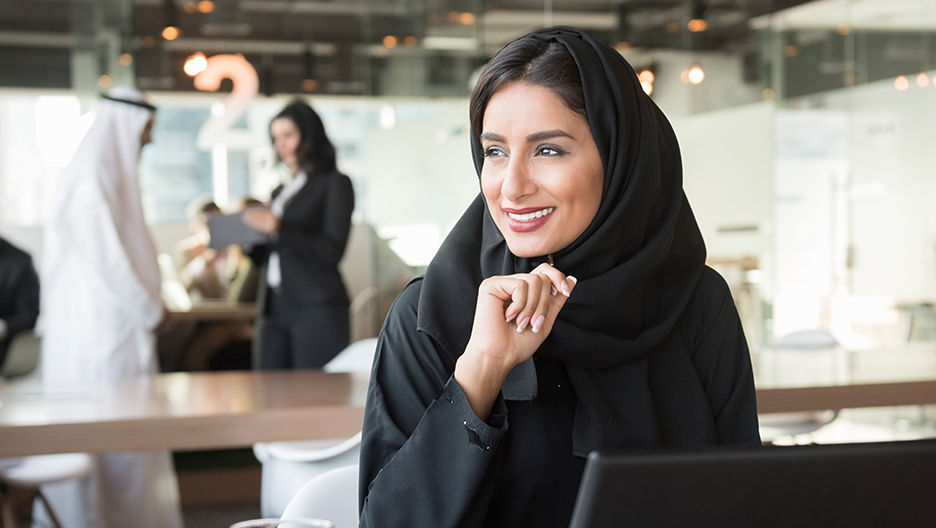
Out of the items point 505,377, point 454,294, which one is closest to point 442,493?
point 505,377

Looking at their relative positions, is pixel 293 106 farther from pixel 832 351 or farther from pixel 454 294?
pixel 454 294

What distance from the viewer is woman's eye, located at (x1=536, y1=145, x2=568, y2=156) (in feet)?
A: 3.98

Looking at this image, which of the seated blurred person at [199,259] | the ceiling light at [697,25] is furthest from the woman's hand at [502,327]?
the ceiling light at [697,25]

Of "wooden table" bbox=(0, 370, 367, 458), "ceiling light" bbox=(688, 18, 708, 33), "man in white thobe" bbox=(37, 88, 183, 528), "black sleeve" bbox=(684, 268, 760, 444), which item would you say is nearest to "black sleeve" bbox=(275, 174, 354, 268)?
"man in white thobe" bbox=(37, 88, 183, 528)

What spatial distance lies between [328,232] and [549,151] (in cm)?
242

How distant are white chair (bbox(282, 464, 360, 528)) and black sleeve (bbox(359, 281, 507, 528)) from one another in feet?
1.09

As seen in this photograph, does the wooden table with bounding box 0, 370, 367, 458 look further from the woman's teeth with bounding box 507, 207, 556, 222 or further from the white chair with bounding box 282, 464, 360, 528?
the woman's teeth with bounding box 507, 207, 556, 222

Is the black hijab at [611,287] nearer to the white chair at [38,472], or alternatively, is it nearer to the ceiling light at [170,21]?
the white chair at [38,472]

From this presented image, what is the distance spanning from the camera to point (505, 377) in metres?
1.14

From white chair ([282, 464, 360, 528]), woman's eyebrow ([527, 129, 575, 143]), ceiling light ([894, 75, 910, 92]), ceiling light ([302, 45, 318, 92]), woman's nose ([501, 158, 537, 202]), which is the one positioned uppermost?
ceiling light ([302, 45, 318, 92])

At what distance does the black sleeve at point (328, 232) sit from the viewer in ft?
11.4

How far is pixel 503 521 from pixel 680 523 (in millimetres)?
543

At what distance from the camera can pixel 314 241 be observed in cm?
348

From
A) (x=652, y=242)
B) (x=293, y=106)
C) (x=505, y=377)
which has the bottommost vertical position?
(x=505, y=377)
